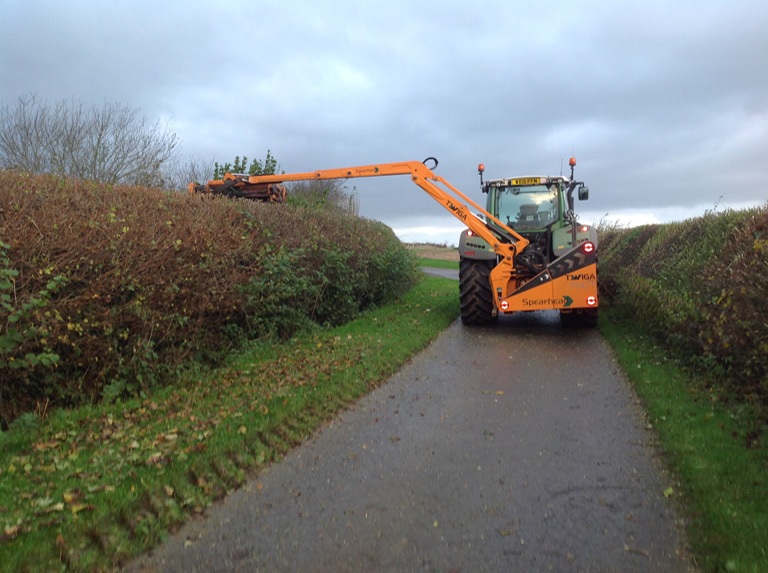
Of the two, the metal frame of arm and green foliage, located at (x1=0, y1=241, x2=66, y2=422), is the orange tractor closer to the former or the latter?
the metal frame of arm

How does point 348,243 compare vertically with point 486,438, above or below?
above

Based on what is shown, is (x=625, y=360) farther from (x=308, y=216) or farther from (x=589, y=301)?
(x=308, y=216)

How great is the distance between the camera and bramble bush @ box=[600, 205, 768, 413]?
576cm

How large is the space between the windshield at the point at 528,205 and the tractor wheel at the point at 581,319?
191cm

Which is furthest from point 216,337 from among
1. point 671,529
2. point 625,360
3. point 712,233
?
point 712,233

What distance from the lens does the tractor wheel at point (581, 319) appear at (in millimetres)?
10776

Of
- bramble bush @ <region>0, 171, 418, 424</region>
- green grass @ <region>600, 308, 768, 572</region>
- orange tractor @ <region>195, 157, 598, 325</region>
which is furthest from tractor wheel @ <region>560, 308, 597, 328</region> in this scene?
bramble bush @ <region>0, 171, 418, 424</region>

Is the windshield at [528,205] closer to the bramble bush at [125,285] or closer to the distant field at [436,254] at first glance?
the bramble bush at [125,285]

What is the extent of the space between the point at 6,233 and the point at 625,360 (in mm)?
7539

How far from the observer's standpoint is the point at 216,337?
28.0ft

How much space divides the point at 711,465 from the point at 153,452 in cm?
417

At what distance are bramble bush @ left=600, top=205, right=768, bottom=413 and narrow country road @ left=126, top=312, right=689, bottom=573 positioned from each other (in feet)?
3.80

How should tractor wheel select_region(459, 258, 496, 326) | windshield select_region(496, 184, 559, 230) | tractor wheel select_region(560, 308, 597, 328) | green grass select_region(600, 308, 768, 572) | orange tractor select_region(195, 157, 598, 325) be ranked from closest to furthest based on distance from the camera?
green grass select_region(600, 308, 768, 572) < orange tractor select_region(195, 157, 598, 325) < tractor wheel select_region(560, 308, 597, 328) < tractor wheel select_region(459, 258, 496, 326) < windshield select_region(496, 184, 559, 230)

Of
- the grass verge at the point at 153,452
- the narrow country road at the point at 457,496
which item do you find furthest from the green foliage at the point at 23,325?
the narrow country road at the point at 457,496
